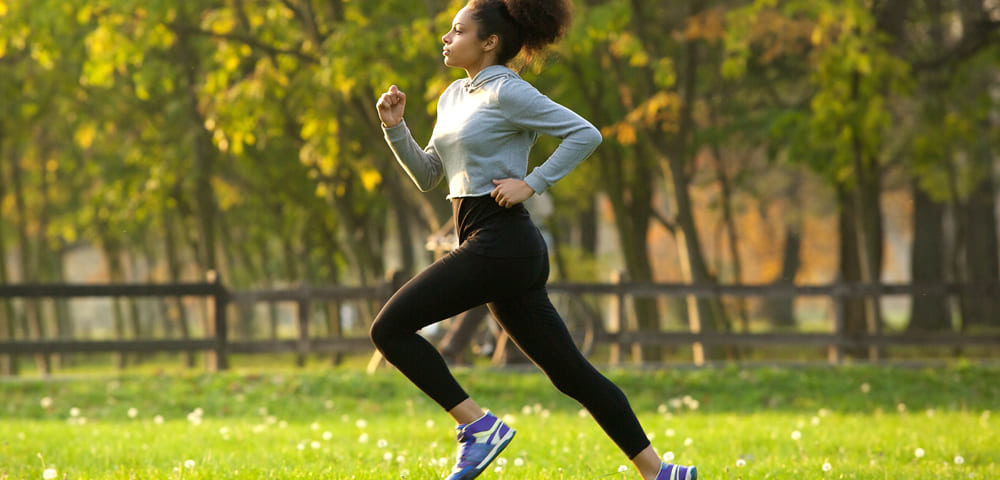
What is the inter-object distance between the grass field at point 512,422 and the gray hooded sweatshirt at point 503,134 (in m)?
1.38

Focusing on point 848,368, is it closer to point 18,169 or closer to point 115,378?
point 115,378

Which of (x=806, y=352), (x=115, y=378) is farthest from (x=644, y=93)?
(x=806, y=352)

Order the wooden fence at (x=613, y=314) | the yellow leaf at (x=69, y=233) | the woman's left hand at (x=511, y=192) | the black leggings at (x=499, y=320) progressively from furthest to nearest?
1. the yellow leaf at (x=69, y=233)
2. the wooden fence at (x=613, y=314)
3. the black leggings at (x=499, y=320)
4. the woman's left hand at (x=511, y=192)

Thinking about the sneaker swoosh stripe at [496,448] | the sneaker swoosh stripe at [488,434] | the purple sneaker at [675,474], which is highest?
the sneaker swoosh stripe at [488,434]

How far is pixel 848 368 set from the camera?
13891mm

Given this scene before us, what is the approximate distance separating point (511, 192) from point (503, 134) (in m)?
0.24

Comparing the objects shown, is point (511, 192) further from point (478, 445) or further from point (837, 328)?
point (837, 328)

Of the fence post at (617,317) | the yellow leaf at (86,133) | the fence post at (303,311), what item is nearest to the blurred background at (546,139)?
the fence post at (617,317)

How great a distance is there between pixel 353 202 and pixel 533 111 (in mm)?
18449

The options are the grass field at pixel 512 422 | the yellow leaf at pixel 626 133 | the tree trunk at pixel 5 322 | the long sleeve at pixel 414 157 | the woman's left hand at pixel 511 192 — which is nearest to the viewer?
the woman's left hand at pixel 511 192

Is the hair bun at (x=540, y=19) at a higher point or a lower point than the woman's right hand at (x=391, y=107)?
higher

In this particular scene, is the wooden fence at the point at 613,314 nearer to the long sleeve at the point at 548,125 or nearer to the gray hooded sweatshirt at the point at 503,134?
the gray hooded sweatshirt at the point at 503,134

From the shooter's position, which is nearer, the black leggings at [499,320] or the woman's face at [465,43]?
the black leggings at [499,320]

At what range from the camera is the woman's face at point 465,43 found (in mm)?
4309
